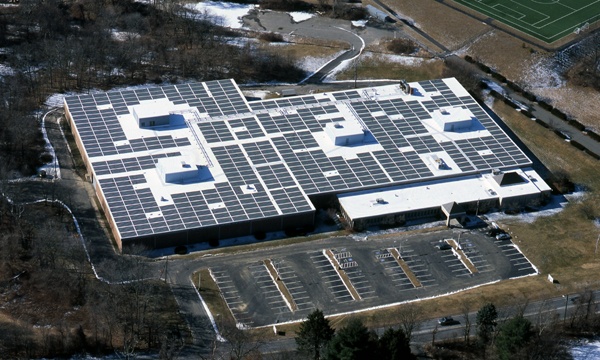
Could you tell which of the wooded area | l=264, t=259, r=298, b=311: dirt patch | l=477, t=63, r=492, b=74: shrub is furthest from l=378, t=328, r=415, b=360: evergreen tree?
l=477, t=63, r=492, b=74: shrub

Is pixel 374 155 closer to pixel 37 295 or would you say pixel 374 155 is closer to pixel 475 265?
pixel 475 265

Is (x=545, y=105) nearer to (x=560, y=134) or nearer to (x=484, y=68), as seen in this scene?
(x=560, y=134)

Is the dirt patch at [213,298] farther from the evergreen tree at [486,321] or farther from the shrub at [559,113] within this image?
the shrub at [559,113]

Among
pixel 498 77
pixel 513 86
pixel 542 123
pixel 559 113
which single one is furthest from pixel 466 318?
pixel 498 77

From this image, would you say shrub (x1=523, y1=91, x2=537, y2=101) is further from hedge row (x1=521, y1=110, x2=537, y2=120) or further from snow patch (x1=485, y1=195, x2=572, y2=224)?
snow patch (x1=485, y1=195, x2=572, y2=224)

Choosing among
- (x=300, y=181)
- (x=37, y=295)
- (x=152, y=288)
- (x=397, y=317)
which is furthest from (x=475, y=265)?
(x=37, y=295)

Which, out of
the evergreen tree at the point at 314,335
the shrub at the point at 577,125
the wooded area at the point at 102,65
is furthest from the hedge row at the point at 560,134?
the evergreen tree at the point at 314,335
